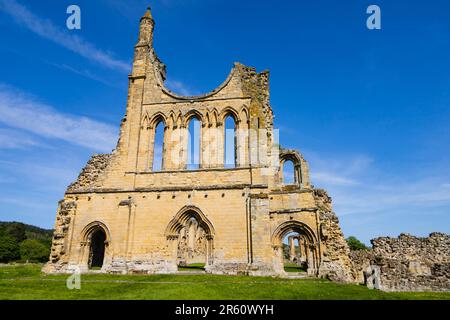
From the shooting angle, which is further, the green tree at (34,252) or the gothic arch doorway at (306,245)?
the green tree at (34,252)

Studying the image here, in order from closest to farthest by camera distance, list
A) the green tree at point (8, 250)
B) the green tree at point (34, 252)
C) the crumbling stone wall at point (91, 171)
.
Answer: the crumbling stone wall at point (91, 171) → the green tree at point (8, 250) → the green tree at point (34, 252)

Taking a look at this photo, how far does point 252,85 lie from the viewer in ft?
63.8

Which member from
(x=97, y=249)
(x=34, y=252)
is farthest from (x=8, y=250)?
(x=97, y=249)

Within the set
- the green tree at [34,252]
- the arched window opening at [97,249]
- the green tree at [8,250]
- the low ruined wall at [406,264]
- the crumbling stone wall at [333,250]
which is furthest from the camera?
the green tree at [34,252]

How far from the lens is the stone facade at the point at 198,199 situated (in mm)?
16719

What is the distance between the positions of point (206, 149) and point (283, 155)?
18.3ft

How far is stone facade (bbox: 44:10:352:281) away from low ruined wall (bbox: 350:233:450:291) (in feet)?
6.48

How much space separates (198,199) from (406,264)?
36.6 ft

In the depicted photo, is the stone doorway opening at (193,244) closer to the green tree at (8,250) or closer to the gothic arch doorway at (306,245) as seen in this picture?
the gothic arch doorway at (306,245)

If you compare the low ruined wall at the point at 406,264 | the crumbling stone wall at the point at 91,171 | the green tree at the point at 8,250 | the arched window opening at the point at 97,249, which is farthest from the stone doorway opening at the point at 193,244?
the green tree at the point at 8,250

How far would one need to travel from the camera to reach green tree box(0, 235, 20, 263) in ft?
158

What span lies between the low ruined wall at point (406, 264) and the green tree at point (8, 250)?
161 ft

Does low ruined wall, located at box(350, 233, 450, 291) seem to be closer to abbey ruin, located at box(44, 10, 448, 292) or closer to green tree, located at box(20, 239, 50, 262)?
abbey ruin, located at box(44, 10, 448, 292)

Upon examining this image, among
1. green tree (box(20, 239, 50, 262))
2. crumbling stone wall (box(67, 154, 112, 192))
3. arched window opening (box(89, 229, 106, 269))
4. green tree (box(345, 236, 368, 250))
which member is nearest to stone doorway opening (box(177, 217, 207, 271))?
arched window opening (box(89, 229, 106, 269))
